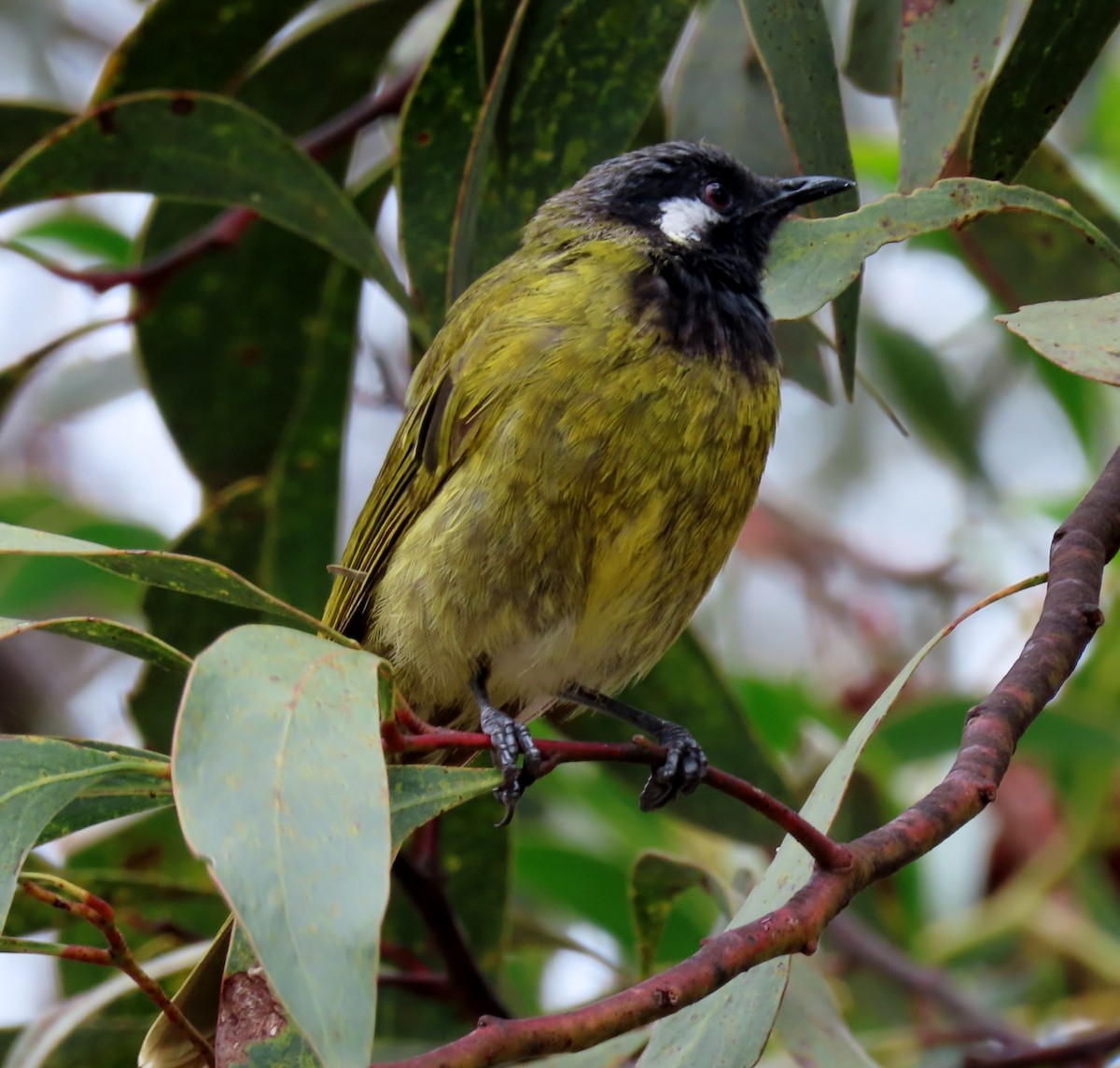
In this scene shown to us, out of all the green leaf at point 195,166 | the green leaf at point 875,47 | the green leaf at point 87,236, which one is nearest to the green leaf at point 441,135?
the green leaf at point 195,166

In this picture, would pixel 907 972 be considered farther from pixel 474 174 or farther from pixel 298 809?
pixel 298 809

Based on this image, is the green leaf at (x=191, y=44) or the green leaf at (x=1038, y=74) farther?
the green leaf at (x=191, y=44)

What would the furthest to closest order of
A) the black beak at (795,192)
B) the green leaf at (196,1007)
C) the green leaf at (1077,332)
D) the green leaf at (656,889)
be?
the black beak at (795,192) < the green leaf at (656,889) < the green leaf at (196,1007) < the green leaf at (1077,332)

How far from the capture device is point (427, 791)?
1.63 meters

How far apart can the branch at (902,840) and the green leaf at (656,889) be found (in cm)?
79

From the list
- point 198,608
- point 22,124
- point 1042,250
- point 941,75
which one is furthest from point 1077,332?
point 22,124

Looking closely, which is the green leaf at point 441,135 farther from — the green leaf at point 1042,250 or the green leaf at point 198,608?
the green leaf at point 1042,250

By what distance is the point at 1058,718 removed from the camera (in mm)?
3188

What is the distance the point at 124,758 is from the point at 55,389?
2906 mm

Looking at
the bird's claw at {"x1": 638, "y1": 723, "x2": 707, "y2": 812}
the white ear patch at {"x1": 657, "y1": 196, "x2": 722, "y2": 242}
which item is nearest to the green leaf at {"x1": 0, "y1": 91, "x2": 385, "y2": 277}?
the white ear patch at {"x1": 657, "y1": 196, "x2": 722, "y2": 242}

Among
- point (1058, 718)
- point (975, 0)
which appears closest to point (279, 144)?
point (975, 0)

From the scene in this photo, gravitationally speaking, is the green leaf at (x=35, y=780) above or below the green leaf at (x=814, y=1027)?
above

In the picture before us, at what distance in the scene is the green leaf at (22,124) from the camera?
10.5ft

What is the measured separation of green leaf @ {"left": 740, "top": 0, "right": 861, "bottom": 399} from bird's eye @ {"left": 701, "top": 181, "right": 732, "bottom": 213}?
810 mm
